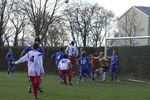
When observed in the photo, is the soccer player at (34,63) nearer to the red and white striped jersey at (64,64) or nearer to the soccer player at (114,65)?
the red and white striped jersey at (64,64)

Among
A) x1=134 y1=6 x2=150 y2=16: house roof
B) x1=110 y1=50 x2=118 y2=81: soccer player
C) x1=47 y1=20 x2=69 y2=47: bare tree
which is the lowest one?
x1=110 y1=50 x2=118 y2=81: soccer player

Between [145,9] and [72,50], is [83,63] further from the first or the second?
[145,9]

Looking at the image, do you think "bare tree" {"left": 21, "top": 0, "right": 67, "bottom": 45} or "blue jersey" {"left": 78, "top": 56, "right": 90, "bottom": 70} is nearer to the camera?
"blue jersey" {"left": 78, "top": 56, "right": 90, "bottom": 70}

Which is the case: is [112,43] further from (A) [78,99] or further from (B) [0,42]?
(B) [0,42]

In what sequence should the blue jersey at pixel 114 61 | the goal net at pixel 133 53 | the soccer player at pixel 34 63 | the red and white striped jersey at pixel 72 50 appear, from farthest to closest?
the goal net at pixel 133 53 → the blue jersey at pixel 114 61 → the red and white striped jersey at pixel 72 50 → the soccer player at pixel 34 63

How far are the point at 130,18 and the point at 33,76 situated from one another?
81.3 m

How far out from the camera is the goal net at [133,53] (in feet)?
94.9

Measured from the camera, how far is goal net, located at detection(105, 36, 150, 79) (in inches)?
1139

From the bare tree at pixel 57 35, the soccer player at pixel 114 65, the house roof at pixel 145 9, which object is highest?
the house roof at pixel 145 9

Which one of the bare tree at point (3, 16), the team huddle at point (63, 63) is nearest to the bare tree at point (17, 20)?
the bare tree at point (3, 16)

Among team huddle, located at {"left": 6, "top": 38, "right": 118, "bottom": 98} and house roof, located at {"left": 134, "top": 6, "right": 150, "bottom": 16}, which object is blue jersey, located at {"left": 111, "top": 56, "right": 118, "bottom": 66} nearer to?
team huddle, located at {"left": 6, "top": 38, "right": 118, "bottom": 98}

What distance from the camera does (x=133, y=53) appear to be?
99.1 ft

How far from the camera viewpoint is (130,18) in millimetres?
95312

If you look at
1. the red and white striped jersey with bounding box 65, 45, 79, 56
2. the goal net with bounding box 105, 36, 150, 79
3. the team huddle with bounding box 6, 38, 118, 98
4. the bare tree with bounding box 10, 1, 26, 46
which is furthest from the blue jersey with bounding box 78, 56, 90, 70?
the bare tree with bounding box 10, 1, 26, 46
